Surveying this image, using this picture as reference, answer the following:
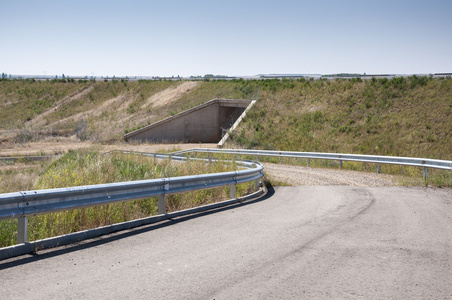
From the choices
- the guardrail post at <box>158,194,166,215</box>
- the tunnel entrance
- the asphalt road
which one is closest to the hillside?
the tunnel entrance

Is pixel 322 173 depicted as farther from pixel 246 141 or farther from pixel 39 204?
pixel 246 141

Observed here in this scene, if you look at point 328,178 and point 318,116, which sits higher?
point 318,116

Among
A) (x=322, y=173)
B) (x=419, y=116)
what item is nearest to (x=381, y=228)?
(x=322, y=173)

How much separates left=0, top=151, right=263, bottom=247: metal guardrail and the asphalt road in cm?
64

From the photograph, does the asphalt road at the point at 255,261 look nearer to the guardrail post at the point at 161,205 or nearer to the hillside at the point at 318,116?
the guardrail post at the point at 161,205

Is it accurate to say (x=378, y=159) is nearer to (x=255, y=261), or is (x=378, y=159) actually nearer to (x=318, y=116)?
(x=255, y=261)

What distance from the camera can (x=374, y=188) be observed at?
14727 millimetres

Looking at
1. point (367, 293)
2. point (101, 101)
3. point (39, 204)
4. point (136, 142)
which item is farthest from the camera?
point (101, 101)

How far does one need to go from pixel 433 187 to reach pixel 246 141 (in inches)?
873

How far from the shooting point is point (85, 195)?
772 cm

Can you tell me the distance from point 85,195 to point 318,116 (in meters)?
31.3

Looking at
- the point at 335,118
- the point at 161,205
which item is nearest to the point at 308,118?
the point at 335,118

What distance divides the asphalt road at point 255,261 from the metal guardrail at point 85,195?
64cm

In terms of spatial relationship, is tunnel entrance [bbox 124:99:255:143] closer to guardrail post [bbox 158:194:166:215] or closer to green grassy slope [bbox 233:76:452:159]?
green grassy slope [bbox 233:76:452:159]
